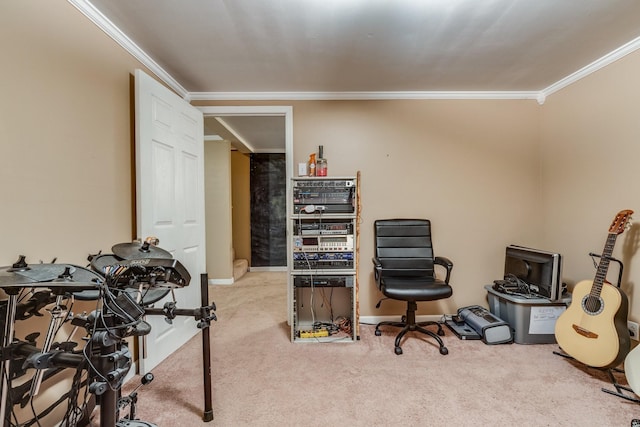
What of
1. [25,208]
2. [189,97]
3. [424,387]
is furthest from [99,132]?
[424,387]

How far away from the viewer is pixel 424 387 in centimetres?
175

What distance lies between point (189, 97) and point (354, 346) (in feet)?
8.98

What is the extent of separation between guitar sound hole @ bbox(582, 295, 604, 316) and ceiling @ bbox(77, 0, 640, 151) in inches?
68.0

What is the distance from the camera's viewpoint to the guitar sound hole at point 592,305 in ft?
5.92

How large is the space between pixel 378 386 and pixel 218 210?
11.2 feet

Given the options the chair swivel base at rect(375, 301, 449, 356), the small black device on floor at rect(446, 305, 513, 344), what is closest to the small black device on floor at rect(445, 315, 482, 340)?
the small black device on floor at rect(446, 305, 513, 344)

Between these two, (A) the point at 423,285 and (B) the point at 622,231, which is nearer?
(B) the point at 622,231

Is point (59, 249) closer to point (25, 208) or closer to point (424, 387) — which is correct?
point (25, 208)

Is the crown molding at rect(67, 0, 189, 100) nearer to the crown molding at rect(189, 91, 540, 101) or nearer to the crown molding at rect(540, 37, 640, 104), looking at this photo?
the crown molding at rect(189, 91, 540, 101)

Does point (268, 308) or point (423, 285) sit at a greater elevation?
point (423, 285)

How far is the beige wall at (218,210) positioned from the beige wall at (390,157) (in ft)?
6.67

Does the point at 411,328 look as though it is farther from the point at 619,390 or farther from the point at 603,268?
the point at 603,268

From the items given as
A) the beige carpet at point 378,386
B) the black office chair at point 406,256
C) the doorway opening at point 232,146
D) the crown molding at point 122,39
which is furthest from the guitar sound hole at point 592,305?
the crown molding at point 122,39

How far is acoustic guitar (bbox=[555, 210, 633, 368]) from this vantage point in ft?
5.63
